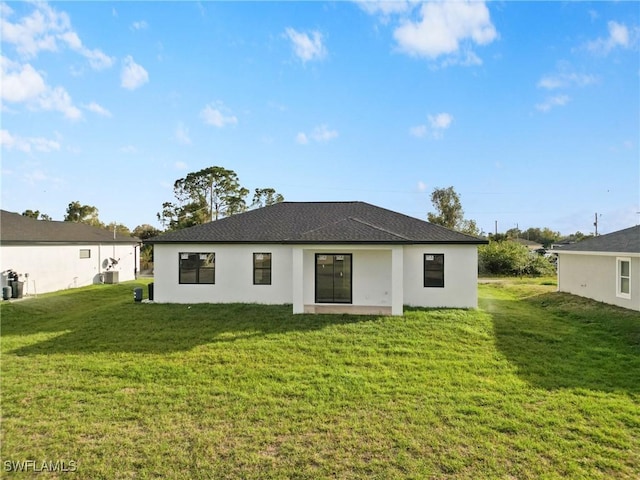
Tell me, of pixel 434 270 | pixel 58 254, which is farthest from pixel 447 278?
pixel 58 254

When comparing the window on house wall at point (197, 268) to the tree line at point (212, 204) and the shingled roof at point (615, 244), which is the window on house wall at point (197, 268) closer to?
the shingled roof at point (615, 244)

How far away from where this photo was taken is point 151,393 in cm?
633

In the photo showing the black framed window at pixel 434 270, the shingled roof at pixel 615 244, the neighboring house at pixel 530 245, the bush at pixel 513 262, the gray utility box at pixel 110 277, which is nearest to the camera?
the black framed window at pixel 434 270

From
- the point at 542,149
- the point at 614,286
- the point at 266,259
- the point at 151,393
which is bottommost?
the point at 151,393

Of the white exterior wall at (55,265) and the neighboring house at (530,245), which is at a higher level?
the neighboring house at (530,245)

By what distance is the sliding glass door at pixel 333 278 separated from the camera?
42.3 ft

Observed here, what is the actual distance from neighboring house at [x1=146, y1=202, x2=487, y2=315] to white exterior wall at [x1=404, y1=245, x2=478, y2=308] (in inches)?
1.3

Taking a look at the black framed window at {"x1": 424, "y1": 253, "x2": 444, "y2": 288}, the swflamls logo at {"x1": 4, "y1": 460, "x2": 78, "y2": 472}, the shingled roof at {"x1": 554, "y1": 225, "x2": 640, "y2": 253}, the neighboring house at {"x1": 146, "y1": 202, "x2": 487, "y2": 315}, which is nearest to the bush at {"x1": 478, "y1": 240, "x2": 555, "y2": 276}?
the shingled roof at {"x1": 554, "y1": 225, "x2": 640, "y2": 253}

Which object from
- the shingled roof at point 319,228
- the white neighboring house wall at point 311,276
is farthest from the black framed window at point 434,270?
the shingled roof at point 319,228

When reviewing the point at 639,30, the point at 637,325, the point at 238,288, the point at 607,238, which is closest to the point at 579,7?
the point at 639,30

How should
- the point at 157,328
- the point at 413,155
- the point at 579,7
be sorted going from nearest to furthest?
1. the point at 157,328
2. the point at 579,7
3. the point at 413,155

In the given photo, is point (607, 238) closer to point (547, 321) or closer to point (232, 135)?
point (547, 321)

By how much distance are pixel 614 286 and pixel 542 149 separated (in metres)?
9.74

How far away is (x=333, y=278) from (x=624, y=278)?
11.4m
